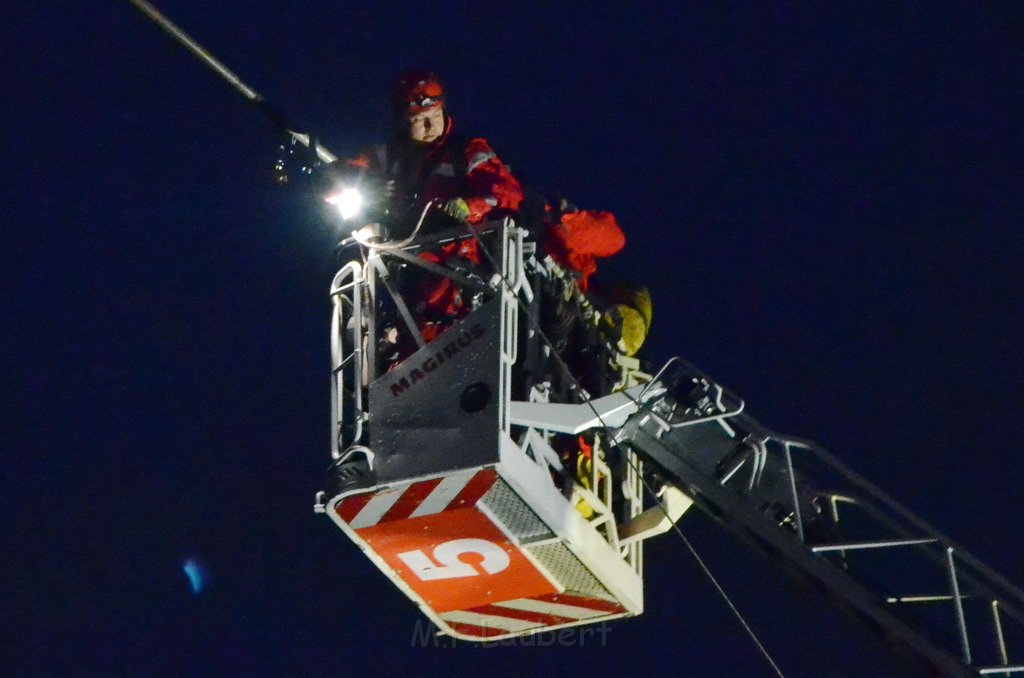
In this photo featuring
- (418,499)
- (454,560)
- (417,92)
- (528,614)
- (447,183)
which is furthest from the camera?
(417,92)

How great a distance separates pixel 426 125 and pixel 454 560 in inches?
137

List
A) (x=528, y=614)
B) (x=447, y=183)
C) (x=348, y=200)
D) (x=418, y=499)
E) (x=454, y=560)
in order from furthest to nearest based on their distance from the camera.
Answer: (x=447, y=183) < (x=348, y=200) < (x=528, y=614) < (x=454, y=560) < (x=418, y=499)

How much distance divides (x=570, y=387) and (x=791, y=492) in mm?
1757

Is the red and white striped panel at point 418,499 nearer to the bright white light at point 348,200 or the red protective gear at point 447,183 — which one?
the red protective gear at point 447,183

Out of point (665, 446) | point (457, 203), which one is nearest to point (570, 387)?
point (665, 446)

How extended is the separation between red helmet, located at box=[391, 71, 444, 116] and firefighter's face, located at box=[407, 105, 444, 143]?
0.04 metres

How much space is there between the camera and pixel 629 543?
905 cm

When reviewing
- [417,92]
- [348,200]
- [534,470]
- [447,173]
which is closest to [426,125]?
[417,92]

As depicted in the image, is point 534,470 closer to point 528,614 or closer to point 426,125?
point 528,614

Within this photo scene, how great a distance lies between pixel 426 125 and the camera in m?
10.0

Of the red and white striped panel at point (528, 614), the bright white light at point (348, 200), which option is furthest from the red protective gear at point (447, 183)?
the red and white striped panel at point (528, 614)

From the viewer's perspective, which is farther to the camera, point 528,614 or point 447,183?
point 447,183

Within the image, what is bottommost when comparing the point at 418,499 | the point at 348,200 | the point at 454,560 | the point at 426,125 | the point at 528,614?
the point at 528,614

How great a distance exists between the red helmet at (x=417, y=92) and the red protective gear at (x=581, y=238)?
1276mm
